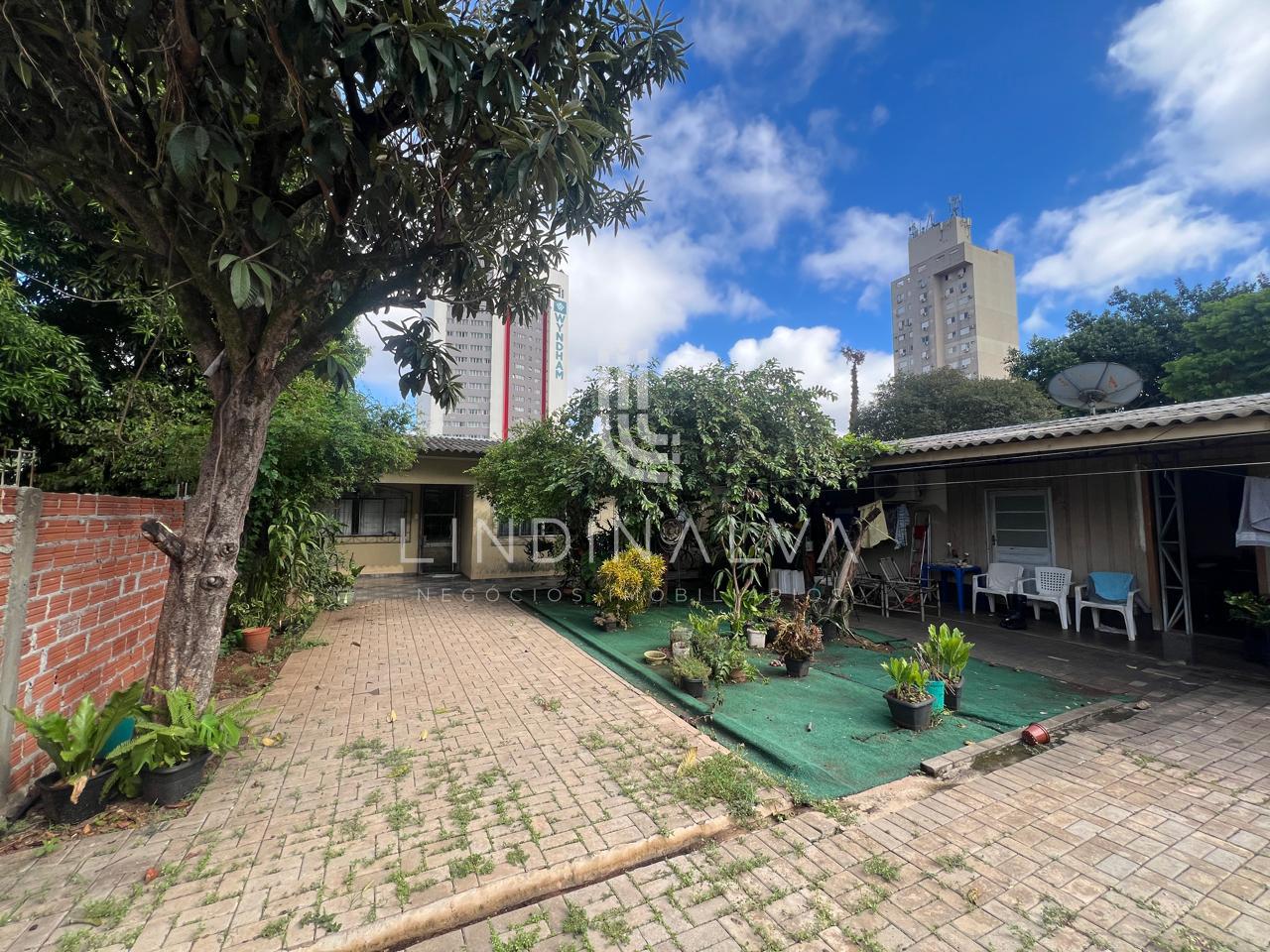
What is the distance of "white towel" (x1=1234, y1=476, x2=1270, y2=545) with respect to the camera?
502cm

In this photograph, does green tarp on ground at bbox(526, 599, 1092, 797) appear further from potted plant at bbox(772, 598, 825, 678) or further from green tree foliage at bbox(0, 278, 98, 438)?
green tree foliage at bbox(0, 278, 98, 438)

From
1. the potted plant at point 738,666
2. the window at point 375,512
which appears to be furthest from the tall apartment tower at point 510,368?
the potted plant at point 738,666

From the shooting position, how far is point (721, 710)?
13.4 ft

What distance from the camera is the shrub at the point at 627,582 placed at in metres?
6.72

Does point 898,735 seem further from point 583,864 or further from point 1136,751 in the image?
point 583,864

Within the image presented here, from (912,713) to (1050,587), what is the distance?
4712 mm

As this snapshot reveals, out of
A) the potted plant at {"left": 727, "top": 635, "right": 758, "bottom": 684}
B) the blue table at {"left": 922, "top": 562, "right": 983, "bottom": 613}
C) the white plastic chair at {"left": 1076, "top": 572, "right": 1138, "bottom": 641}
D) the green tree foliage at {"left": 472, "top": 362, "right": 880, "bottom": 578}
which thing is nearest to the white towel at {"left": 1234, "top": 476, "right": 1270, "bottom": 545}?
the white plastic chair at {"left": 1076, "top": 572, "right": 1138, "bottom": 641}

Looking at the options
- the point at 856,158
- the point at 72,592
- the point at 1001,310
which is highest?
the point at 1001,310

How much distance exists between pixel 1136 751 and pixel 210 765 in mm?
6047

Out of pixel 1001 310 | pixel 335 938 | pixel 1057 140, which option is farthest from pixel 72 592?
pixel 1001 310

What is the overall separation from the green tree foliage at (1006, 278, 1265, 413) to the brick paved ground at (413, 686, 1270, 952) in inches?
748

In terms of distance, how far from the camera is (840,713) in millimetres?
4059

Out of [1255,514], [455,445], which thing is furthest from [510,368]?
[1255,514]

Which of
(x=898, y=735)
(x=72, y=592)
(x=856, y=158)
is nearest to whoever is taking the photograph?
(x=72, y=592)
